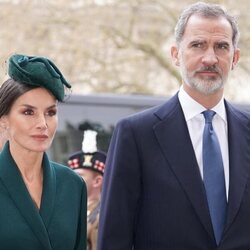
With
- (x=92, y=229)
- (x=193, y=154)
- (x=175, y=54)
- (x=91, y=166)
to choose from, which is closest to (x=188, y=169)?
(x=193, y=154)

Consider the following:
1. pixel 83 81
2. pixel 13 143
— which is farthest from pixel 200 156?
pixel 83 81

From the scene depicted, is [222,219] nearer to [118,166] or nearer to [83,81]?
[118,166]

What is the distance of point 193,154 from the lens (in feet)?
16.9

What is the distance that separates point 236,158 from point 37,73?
1.11 meters

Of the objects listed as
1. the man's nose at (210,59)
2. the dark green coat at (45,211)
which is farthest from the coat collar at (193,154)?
the dark green coat at (45,211)

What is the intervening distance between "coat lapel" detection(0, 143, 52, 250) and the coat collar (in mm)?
823

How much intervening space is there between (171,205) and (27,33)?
38.3 feet

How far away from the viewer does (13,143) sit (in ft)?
15.5

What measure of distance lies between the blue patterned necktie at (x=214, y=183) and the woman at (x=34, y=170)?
2.13 feet

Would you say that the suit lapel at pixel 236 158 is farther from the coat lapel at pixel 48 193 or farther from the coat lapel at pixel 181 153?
the coat lapel at pixel 48 193

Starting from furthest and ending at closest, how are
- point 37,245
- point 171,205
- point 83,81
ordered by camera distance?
point 83,81
point 171,205
point 37,245

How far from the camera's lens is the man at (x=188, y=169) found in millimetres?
5059

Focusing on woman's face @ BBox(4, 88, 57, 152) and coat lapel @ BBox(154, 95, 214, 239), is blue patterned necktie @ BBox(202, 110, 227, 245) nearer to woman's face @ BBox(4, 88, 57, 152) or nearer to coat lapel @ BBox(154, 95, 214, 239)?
coat lapel @ BBox(154, 95, 214, 239)

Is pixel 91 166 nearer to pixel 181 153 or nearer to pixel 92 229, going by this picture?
pixel 92 229
